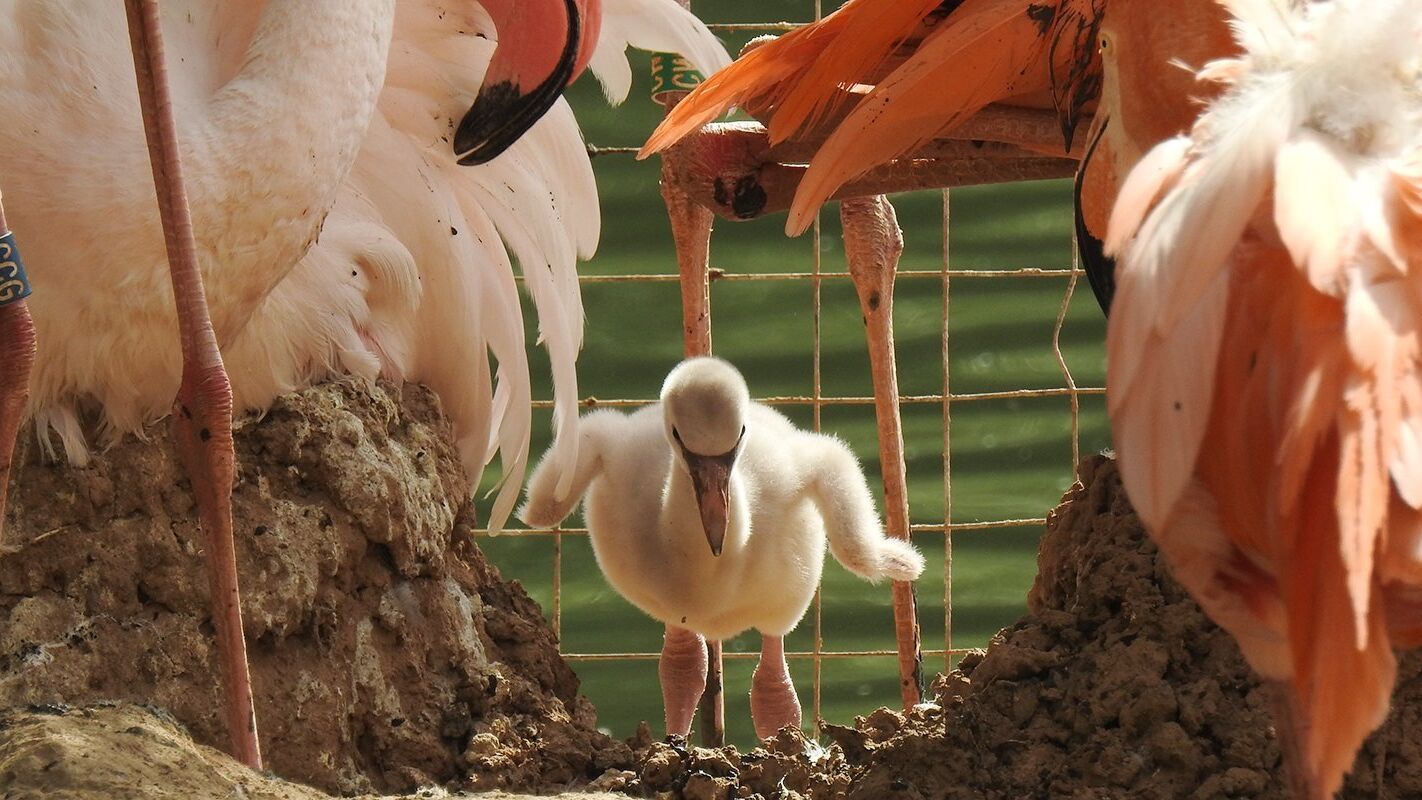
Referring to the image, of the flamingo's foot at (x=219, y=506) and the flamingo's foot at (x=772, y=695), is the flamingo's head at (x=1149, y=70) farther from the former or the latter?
the flamingo's foot at (x=772, y=695)

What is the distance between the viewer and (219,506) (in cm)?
179

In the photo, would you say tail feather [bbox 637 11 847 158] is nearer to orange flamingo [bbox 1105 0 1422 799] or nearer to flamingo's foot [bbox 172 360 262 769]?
flamingo's foot [bbox 172 360 262 769]

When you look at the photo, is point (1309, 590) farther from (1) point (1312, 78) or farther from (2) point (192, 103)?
(2) point (192, 103)

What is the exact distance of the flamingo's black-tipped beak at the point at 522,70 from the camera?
208 cm

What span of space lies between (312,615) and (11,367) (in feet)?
1.76

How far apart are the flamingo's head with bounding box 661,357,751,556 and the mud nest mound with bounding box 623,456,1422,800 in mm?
700

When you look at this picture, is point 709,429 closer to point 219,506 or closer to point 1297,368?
point 219,506

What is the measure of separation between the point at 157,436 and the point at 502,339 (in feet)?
2.56

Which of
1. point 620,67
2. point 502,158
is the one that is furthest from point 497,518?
point 620,67

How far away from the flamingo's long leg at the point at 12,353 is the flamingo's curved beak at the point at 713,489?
123 cm

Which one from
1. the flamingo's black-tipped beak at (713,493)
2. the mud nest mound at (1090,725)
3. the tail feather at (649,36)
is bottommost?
the mud nest mound at (1090,725)

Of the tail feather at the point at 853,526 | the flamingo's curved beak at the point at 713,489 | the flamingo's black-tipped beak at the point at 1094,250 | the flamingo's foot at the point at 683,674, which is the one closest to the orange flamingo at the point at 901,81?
the flamingo's black-tipped beak at the point at 1094,250

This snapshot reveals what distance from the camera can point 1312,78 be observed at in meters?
1.36

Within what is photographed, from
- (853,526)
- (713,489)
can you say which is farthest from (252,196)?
(853,526)
